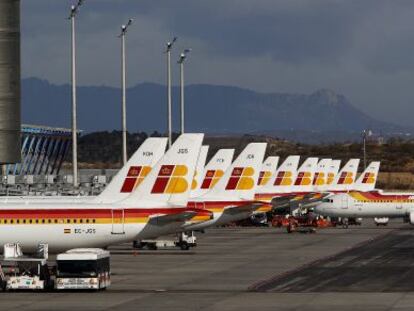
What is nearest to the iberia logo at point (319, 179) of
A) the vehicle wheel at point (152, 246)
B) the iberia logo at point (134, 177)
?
the vehicle wheel at point (152, 246)

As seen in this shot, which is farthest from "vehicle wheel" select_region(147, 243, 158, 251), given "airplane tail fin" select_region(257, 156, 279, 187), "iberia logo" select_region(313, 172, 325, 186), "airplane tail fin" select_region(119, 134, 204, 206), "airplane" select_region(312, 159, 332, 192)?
"iberia logo" select_region(313, 172, 325, 186)

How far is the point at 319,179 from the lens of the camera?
172625 millimetres

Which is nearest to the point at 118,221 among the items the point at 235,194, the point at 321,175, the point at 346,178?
the point at 235,194

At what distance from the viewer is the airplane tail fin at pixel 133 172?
7494 cm

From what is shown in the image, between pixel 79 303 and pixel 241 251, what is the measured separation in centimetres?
3949

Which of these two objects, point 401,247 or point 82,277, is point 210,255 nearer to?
point 401,247

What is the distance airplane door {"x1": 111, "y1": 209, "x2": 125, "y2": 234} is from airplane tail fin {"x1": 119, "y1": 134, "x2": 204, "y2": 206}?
3.57ft

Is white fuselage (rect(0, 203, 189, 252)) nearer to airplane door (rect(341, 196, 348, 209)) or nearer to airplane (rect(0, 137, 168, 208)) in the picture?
airplane (rect(0, 137, 168, 208))

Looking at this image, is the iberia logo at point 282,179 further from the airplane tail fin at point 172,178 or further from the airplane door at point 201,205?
the airplane tail fin at point 172,178

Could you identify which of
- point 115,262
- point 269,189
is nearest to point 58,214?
point 115,262

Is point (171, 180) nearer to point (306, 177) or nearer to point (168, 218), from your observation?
point (168, 218)

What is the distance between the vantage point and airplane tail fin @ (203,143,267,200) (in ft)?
326

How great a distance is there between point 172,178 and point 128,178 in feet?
14.2

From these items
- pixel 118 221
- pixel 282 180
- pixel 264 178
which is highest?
pixel 264 178
